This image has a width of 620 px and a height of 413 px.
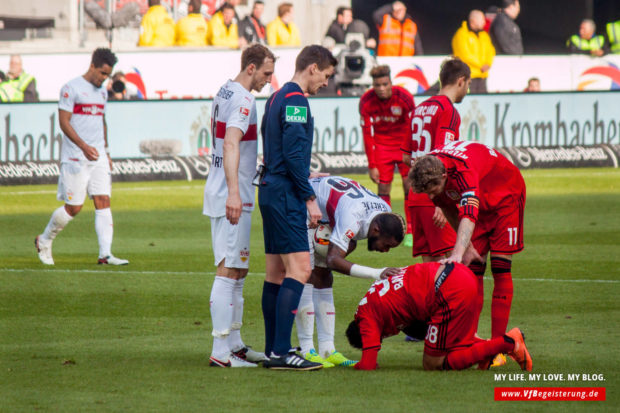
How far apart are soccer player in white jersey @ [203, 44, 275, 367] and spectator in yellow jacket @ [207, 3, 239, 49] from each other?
16853 millimetres

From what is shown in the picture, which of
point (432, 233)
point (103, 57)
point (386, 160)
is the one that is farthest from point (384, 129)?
point (432, 233)

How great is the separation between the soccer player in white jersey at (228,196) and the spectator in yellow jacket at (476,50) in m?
17.7

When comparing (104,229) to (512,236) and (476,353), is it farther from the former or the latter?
(476,353)

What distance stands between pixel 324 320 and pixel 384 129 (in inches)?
274

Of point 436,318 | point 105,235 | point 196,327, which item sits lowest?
point 196,327

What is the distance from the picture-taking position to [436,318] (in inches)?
266

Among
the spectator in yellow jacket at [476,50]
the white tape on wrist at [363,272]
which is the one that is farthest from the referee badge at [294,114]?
the spectator in yellow jacket at [476,50]

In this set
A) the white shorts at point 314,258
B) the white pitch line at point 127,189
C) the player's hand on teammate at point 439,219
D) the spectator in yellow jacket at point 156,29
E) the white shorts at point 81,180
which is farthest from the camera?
Answer: the spectator in yellow jacket at point 156,29

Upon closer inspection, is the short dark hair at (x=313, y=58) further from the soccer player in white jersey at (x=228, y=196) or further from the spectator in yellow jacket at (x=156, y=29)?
the spectator in yellow jacket at (x=156, y=29)

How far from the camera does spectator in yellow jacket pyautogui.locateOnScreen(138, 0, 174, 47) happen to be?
23750 mm

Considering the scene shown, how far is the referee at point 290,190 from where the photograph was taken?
22.0 feet

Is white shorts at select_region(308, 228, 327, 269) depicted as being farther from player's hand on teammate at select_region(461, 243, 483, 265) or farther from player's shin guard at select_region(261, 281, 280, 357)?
player's hand on teammate at select_region(461, 243, 483, 265)

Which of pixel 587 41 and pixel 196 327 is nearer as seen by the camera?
pixel 196 327

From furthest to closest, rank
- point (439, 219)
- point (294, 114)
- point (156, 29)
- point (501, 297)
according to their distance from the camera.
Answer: point (156, 29) → point (439, 219) → point (501, 297) → point (294, 114)
